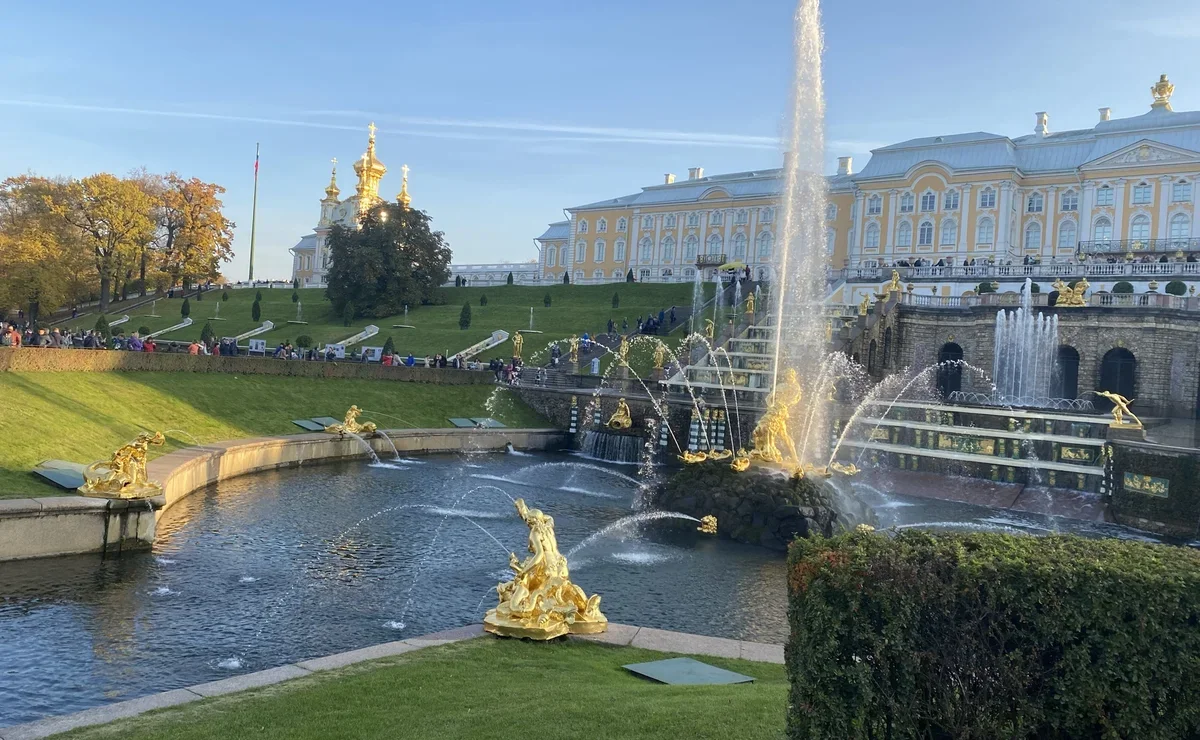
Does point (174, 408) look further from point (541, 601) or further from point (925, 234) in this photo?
point (925, 234)

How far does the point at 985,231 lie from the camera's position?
61.1 metres

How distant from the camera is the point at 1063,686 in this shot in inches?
205

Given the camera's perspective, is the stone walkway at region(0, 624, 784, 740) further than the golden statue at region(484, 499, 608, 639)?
No

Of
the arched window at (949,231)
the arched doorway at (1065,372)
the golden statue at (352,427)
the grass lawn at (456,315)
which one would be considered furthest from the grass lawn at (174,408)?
the arched window at (949,231)

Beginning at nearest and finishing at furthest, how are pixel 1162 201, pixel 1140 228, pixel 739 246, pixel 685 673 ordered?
pixel 685 673, pixel 1162 201, pixel 1140 228, pixel 739 246

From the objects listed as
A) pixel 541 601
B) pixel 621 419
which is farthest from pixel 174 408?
pixel 541 601

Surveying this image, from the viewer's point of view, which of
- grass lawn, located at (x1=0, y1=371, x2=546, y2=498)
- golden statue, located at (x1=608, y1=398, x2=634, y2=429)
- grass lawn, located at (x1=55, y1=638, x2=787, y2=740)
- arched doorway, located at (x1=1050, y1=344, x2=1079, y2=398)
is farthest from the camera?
arched doorway, located at (x1=1050, y1=344, x2=1079, y2=398)

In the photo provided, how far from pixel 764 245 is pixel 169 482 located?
61107 millimetres

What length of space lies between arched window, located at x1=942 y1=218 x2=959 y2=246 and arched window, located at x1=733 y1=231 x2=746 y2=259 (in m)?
16.8

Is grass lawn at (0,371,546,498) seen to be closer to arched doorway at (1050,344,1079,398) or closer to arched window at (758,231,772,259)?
arched doorway at (1050,344,1079,398)

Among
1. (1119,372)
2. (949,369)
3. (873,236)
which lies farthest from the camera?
(873,236)

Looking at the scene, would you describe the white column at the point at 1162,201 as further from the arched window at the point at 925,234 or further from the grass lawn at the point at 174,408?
the grass lawn at the point at 174,408

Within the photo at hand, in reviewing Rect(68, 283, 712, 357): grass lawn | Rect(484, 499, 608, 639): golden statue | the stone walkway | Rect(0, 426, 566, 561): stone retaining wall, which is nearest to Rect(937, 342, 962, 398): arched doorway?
Rect(68, 283, 712, 357): grass lawn

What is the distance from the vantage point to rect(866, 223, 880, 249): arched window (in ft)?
216
